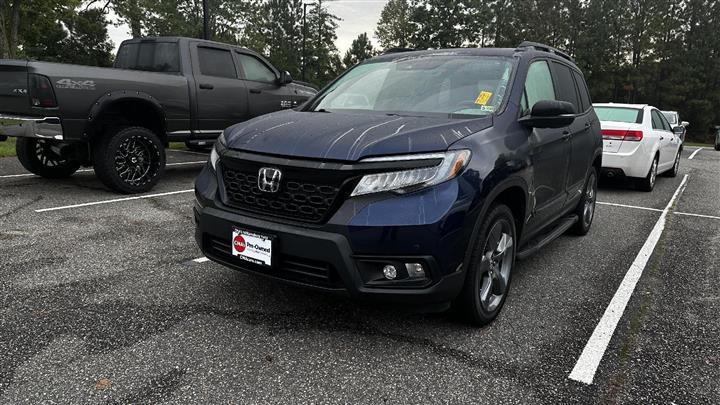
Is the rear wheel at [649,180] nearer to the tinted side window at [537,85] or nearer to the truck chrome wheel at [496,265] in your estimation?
the tinted side window at [537,85]

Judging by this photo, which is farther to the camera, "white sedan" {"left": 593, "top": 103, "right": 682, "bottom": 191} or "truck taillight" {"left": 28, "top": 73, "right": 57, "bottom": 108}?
"white sedan" {"left": 593, "top": 103, "right": 682, "bottom": 191}

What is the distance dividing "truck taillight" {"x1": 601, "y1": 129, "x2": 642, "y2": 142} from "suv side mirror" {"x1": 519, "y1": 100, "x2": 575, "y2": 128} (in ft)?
17.3

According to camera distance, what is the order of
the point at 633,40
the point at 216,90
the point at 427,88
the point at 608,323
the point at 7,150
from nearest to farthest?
the point at 608,323, the point at 427,88, the point at 216,90, the point at 7,150, the point at 633,40

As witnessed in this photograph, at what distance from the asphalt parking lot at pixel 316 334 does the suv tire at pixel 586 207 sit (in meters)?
0.54

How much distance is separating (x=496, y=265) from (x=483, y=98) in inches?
43.4

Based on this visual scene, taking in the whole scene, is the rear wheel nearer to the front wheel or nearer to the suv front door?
the suv front door

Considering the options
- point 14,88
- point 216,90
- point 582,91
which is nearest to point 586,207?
point 582,91

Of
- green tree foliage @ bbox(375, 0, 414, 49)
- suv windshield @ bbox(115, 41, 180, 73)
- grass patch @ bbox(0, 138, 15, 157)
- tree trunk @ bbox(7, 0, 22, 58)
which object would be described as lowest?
grass patch @ bbox(0, 138, 15, 157)

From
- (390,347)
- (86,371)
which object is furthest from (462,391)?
(86,371)

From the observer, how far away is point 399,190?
2.55 m

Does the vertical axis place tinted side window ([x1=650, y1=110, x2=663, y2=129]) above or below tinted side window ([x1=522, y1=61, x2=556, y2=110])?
below

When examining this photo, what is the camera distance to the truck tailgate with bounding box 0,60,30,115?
5.53m

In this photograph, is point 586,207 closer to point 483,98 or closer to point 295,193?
point 483,98

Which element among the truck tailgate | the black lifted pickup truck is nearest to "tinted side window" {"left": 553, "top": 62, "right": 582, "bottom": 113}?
the black lifted pickup truck
